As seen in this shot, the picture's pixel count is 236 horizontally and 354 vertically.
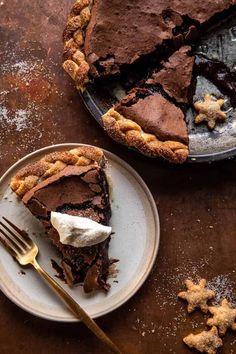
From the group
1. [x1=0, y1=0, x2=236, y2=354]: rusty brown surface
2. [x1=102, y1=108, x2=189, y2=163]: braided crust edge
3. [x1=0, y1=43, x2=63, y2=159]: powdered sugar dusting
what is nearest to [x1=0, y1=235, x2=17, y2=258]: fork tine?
[x1=0, y1=0, x2=236, y2=354]: rusty brown surface

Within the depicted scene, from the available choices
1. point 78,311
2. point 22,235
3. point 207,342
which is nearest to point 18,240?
point 22,235

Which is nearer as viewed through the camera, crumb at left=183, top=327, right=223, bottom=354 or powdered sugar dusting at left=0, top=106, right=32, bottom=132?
crumb at left=183, top=327, right=223, bottom=354

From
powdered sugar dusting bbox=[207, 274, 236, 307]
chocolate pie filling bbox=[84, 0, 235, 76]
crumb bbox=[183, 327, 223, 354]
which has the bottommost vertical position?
crumb bbox=[183, 327, 223, 354]

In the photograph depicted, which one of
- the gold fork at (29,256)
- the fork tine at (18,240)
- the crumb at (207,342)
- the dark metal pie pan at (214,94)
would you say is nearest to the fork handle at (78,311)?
the gold fork at (29,256)

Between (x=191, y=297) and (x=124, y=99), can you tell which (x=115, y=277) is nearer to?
(x=191, y=297)

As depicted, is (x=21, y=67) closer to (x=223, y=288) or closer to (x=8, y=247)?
(x=8, y=247)

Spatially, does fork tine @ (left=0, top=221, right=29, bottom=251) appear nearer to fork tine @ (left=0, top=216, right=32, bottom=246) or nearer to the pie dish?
fork tine @ (left=0, top=216, right=32, bottom=246)

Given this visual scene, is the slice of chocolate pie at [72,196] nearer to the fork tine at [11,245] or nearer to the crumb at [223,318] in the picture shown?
the fork tine at [11,245]
